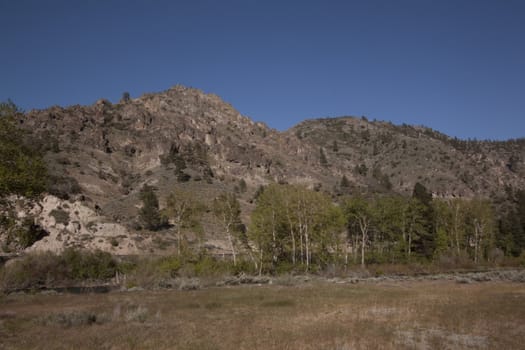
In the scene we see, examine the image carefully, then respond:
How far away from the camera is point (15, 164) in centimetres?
2120

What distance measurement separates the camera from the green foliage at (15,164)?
67.7 ft

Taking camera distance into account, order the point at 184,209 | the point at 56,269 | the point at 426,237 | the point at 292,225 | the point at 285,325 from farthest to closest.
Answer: the point at 426,237 < the point at 292,225 < the point at 184,209 < the point at 56,269 < the point at 285,325

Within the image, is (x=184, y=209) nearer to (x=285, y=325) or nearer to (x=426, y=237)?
(x=285, y=325)

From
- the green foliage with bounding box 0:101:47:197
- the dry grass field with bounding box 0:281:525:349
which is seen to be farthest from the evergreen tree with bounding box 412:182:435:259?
the green foliage with bounding box 0:101:47:197

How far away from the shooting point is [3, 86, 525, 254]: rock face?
7738 cm

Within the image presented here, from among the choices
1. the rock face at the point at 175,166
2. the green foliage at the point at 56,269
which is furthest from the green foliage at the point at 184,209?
the rock face at the point at 175,166

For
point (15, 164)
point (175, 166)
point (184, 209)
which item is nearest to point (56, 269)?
point (184, 209)

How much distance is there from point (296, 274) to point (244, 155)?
303 ft

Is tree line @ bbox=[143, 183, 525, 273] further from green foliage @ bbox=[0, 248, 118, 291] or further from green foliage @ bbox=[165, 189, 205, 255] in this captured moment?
green foliage @ bbox=[0, 248, 118, 291]

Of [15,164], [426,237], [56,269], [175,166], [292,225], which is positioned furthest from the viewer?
[175,166]

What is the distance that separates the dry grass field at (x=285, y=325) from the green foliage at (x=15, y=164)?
7.05 metres

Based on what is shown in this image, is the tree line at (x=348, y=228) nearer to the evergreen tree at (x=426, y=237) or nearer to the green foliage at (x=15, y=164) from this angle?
the evergreen tree at (x=426, y=237)

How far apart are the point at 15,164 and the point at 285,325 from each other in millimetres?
16856

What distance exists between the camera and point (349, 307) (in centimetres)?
2384
